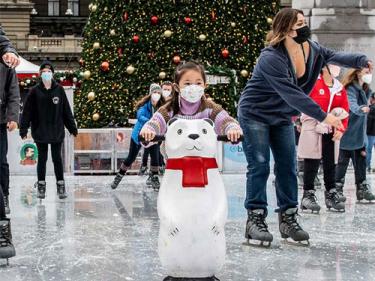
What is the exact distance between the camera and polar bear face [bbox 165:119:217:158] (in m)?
5.23

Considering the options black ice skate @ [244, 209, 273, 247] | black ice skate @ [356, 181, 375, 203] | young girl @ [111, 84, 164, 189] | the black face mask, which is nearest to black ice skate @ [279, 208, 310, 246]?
black ice skate @ [244, 209, 273, 247]

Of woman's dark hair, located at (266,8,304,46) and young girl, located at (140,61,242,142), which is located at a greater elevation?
woman's dark hair, located at (266,8,304,46)

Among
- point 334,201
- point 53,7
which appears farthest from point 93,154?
point 53,7

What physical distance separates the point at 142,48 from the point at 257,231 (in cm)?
1085

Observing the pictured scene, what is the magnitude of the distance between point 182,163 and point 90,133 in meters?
11.7

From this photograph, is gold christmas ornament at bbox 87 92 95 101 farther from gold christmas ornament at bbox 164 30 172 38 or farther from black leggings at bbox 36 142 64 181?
black leggings at bbox 36 142 64 181

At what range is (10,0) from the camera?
208ft

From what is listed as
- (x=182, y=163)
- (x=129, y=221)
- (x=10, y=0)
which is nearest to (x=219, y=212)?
(x=182, y=163)

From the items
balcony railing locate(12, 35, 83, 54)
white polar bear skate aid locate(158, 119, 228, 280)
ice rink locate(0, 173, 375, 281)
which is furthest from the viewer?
balcony railing locate(12, 35, 83, 54)

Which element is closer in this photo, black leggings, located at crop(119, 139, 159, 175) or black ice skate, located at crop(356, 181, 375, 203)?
black ice skate, located at crop(356, 181, 375, 203)

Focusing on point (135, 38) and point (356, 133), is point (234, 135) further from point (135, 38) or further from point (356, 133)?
point (135, 38)

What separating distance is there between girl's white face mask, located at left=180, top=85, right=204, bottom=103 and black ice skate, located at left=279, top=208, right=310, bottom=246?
5.94ft

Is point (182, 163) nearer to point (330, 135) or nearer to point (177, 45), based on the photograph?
point (330, 135)

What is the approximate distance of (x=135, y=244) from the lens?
7.29m
